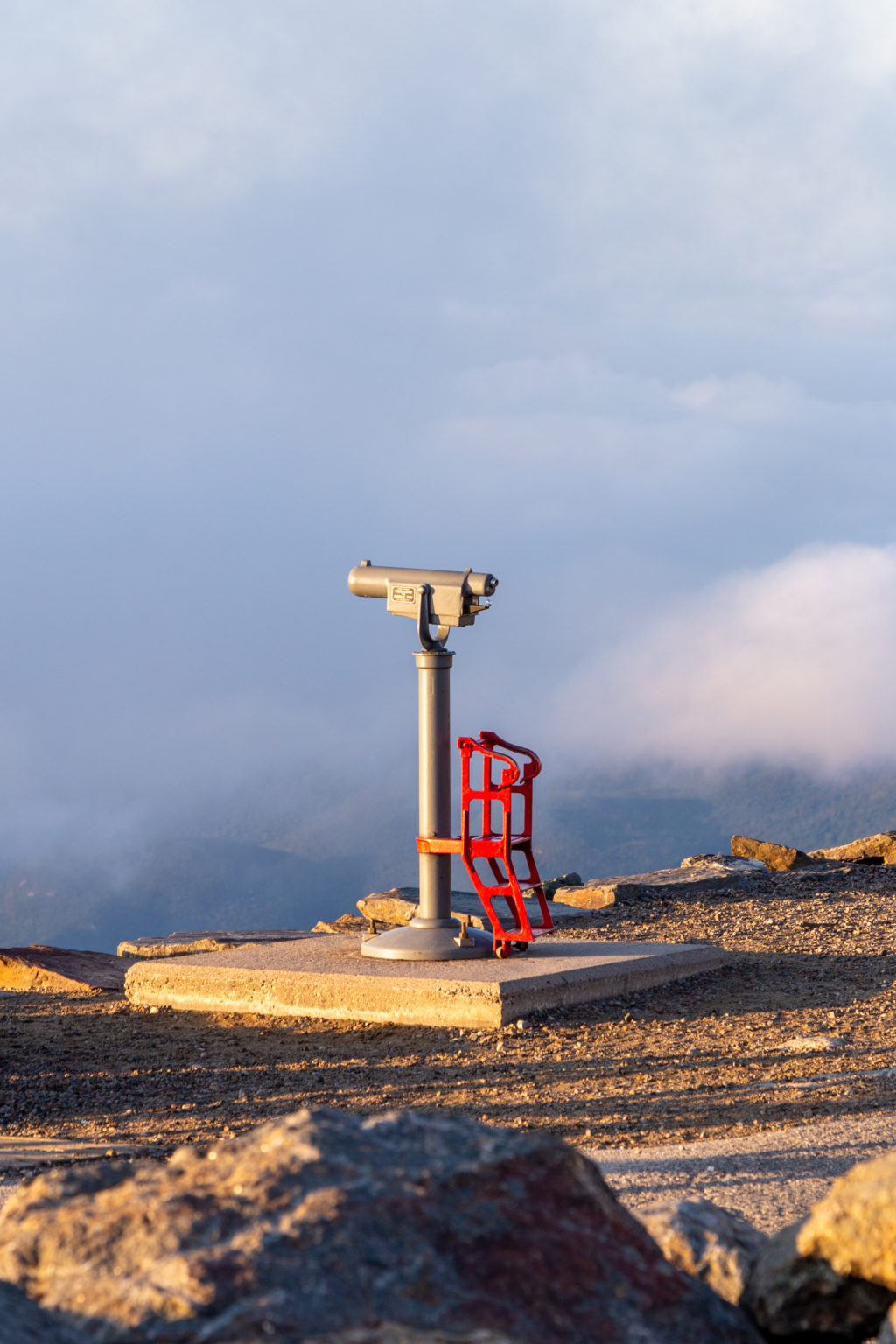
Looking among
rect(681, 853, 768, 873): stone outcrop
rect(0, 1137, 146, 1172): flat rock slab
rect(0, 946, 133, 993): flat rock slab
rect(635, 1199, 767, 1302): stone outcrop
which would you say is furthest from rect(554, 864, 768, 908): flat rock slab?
rect(635, 1199, 767, 1302): stone outcrop

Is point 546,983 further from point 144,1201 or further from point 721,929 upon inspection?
point 144,1201

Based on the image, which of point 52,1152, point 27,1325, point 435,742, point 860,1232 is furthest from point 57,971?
point 860,1232

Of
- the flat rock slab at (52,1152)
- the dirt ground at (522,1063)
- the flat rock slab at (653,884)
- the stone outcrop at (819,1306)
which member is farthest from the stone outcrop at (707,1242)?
the flat rock slab at (653,884)

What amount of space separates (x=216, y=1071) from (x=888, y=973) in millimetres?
5359

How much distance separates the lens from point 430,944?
30.9 ft

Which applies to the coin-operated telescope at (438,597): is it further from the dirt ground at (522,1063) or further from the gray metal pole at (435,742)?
the dirt ground at (522,1063)

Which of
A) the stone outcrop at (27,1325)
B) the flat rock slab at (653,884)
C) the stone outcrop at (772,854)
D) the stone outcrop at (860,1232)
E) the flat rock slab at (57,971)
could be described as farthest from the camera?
the stone outcrop at (772,854)

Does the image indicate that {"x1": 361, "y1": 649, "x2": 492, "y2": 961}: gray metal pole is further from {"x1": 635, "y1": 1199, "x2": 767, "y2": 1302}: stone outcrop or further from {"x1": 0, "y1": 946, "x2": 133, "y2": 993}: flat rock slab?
{"x1": 635, "y1": 1199, "x2": 767, "y2": 1302}: stone outcrop

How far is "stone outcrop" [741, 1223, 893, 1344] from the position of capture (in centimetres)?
275

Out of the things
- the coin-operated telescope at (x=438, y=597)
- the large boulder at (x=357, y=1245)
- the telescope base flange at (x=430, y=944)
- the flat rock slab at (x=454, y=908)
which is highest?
the coin-operated telescope at (x=438, y=597)

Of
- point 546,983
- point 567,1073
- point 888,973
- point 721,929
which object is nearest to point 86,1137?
point 567,1073

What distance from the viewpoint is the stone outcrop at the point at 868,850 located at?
52.0ft

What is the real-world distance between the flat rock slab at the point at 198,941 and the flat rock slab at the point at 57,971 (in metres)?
0.31

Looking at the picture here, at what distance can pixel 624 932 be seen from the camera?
481 inches
